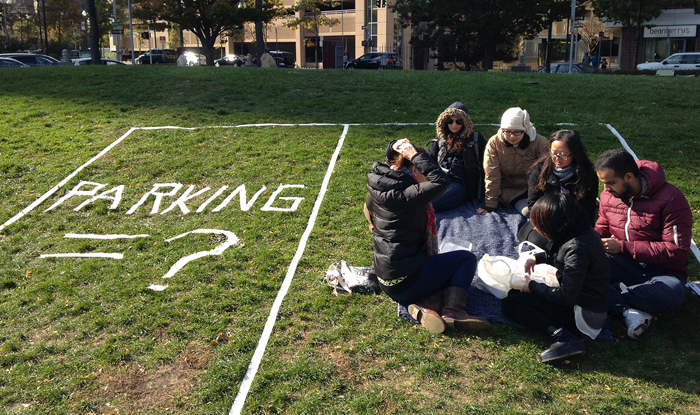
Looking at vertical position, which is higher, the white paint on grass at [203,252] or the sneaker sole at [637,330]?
the white paint on grass at [203,252]

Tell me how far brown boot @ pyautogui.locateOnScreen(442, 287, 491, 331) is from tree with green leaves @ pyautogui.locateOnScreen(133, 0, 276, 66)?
967 inches

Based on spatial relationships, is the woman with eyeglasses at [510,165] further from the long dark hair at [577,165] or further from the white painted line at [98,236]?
the white painted line at [98,236]

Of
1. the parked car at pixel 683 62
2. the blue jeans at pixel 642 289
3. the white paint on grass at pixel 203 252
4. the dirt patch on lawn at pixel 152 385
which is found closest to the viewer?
the dirt patch on lawn at pixel 152 385

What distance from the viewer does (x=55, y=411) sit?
3.88 metres

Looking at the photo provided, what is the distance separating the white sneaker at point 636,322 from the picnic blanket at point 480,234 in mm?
984

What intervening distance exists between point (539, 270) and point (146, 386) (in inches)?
122

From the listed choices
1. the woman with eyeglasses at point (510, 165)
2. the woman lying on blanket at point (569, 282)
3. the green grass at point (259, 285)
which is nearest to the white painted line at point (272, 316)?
the green grass at point (259, 285)

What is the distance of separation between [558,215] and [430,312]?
1.27 m

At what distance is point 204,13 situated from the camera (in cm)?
2656

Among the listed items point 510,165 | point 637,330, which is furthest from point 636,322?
point 510,165

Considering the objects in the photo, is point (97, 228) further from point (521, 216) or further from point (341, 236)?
point (521, 216)

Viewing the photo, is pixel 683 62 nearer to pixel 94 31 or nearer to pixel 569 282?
pixel 94 31

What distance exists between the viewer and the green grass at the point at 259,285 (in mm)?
3971

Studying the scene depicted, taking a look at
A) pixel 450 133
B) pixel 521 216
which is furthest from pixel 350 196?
pixel 521 216
